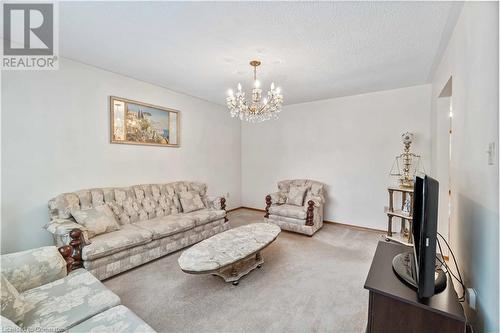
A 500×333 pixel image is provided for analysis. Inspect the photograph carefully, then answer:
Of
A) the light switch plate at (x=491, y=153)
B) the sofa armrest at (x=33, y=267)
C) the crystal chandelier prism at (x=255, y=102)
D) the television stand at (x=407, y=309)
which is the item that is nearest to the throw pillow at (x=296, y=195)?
the crystal chandelier prism at (x=255, y=102)

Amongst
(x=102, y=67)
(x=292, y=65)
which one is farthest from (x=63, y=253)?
(x=292, y=65)

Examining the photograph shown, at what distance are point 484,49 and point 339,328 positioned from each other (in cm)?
223

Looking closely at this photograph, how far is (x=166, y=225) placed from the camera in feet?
10.4

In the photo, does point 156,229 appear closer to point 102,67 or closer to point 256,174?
point 102,67

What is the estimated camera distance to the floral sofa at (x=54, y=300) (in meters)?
1.22

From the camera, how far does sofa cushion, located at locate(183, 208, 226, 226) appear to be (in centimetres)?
359

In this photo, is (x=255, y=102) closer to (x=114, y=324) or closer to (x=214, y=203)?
(x=214, y=203)

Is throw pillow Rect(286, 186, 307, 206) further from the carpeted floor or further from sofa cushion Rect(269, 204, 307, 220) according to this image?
the carpeted floor

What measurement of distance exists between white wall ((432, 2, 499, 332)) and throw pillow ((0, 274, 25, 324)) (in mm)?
2527

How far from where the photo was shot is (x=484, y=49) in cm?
136

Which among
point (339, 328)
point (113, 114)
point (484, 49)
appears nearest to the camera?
point (484, 49)

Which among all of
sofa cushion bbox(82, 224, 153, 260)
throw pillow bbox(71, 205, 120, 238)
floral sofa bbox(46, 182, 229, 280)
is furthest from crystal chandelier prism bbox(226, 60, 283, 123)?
throw pillow bbox(71, 205, 120, 238)

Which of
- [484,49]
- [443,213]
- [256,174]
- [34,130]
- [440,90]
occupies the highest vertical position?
[440,90]

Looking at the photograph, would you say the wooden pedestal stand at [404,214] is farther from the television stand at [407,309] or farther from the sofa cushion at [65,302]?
the sofa cushion at [65,302]
